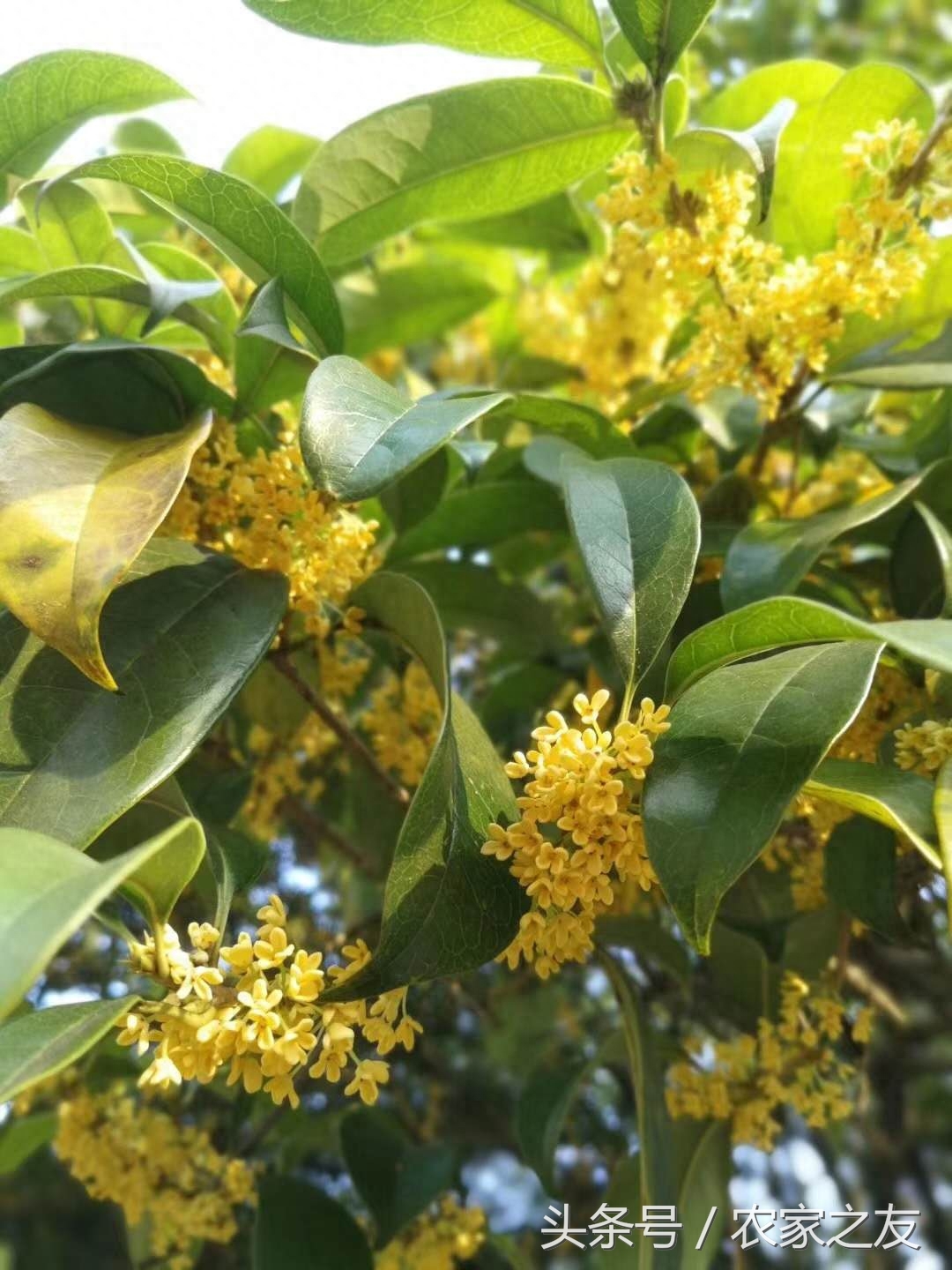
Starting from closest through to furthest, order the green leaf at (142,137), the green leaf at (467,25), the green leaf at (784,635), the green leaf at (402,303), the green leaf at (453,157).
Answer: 1. the green leaf at (784,635)
2. the green leaf at (467,25)
3. the green leaf at (453,157)
4. the green leaf at (402,303)
5. the green leaf at (142,137)

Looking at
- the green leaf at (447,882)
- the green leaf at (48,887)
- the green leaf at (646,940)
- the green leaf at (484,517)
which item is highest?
the green leaf at (48,887)

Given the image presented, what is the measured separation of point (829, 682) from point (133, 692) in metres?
0.41

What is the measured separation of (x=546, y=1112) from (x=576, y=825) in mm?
626

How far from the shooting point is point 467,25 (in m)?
0.98

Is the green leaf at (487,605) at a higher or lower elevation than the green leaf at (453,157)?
lower

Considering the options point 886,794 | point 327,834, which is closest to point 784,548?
point 886,794

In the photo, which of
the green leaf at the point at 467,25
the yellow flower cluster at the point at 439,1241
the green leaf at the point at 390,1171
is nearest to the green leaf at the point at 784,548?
the green leaf at the point at 467,25

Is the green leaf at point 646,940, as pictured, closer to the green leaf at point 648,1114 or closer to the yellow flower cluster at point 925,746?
the green leaf at point 648,1114

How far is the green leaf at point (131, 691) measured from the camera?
2.22 feet

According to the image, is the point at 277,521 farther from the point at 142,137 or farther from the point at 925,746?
the point at 142,137

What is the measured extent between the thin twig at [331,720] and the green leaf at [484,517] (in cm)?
18

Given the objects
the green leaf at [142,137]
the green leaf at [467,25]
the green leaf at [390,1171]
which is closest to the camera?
the green leaf at [467,25]

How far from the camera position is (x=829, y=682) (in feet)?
2.25

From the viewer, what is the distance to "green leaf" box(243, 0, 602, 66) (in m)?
0.95
